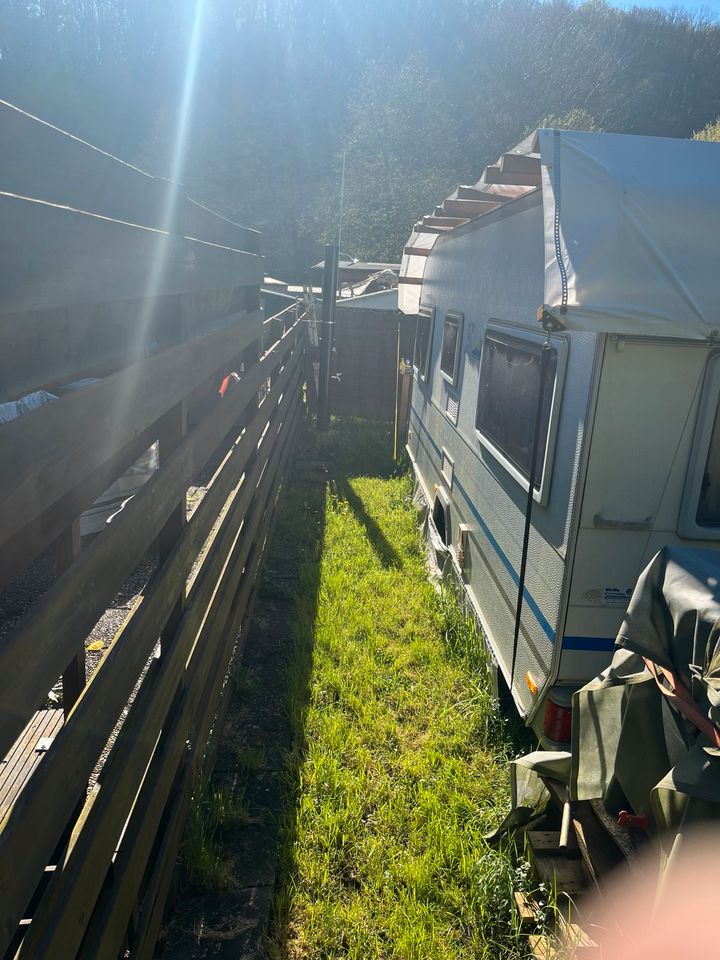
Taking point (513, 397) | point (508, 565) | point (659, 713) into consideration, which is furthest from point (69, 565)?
point (513, 397)

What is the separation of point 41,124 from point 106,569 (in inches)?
35.6

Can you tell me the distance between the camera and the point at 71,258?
1.35 meters

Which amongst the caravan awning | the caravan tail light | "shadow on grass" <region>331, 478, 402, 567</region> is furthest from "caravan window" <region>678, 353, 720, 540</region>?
the caravan awning

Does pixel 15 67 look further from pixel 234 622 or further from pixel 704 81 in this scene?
pixel 234 622

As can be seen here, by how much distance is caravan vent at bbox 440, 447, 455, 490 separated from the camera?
5.62m

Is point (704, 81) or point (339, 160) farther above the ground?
point (704, 81)

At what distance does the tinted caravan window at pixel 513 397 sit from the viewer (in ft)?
10.7

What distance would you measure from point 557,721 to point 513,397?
169 cm

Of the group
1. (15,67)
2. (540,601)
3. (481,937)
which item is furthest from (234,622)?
(15,67)

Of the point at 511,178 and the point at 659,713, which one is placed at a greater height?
the point at 511,178

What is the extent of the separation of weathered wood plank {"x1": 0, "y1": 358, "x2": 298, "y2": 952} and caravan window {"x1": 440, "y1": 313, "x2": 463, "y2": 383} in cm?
323

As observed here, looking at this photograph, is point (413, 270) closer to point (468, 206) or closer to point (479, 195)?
point (468, 206)

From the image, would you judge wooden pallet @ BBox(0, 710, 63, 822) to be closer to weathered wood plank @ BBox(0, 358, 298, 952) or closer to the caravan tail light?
weathered wood plank @ BBox(0, 358, 298, 952)

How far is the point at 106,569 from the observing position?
5.44ft
